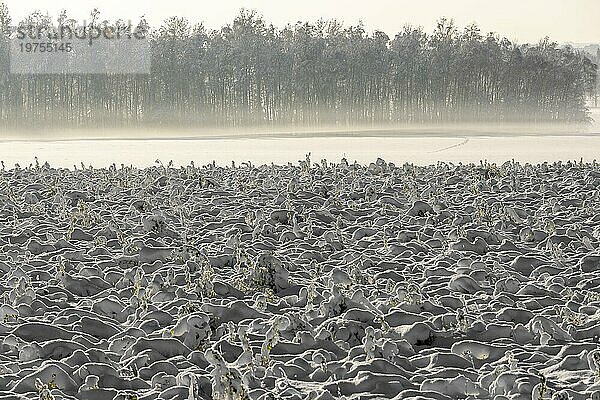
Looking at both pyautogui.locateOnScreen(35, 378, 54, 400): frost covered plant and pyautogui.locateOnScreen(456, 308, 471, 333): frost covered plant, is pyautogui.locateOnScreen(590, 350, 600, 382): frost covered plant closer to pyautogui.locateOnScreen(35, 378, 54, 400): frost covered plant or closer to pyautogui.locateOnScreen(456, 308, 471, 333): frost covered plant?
pyautogui.locateOnScreen(456, 308, 471, 333): frost covered plant

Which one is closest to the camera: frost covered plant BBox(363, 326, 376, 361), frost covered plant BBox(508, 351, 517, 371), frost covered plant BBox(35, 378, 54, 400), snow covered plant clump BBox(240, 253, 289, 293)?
frost covered plant BBox(35, 378, 54, 400)

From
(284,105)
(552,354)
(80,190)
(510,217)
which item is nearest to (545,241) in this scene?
(510,217)

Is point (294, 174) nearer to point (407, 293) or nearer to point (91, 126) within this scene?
point (407, 293)

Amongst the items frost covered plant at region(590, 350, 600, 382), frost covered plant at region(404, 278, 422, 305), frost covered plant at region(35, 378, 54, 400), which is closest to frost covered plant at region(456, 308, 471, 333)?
frost covered plant at region(404, 278, 422, 305)

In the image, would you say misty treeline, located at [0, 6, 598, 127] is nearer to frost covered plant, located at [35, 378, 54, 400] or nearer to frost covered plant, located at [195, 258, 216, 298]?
frost covered plant, located at [195, 258, 216, 298]

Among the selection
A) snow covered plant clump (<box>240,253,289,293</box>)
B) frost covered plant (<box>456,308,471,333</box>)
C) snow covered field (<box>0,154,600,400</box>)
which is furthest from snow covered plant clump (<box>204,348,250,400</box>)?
snow covered plant clump (<box>240,253,289,293</box>)

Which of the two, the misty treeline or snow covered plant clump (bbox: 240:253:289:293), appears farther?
the misty treeline

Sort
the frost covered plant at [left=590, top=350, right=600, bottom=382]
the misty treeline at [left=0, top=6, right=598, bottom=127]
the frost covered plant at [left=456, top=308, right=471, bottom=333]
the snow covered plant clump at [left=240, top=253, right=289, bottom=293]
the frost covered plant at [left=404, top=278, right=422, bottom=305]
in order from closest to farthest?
the frost covered plant at [left=590, top=350, right=600, bottom=382]
the frost covered plant at [left=456, top=308, right=471, bottom=333]
the frost covered plant at [left=404, top=278, right=422, bottom=305]
the snow covered plant clump at [left=240, top=253, right=289, bottom=293]
the misty treeline at [left=0, top=6, right=598, bottom=127]

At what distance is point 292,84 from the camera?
45.6 meters

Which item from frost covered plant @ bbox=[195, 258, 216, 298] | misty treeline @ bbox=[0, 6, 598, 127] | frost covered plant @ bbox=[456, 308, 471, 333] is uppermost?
misty treeline @ bbox=[0, 6, 598, 127]

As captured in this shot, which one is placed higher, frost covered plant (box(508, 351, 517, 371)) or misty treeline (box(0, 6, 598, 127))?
misty treeline (box(0, 6, 598, 127))

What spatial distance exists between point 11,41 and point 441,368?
48891 millimetres

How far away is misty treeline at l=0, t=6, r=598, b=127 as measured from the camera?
1772 inches

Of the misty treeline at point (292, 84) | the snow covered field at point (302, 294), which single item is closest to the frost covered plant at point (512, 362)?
the snow covered field at point (302, 294)
